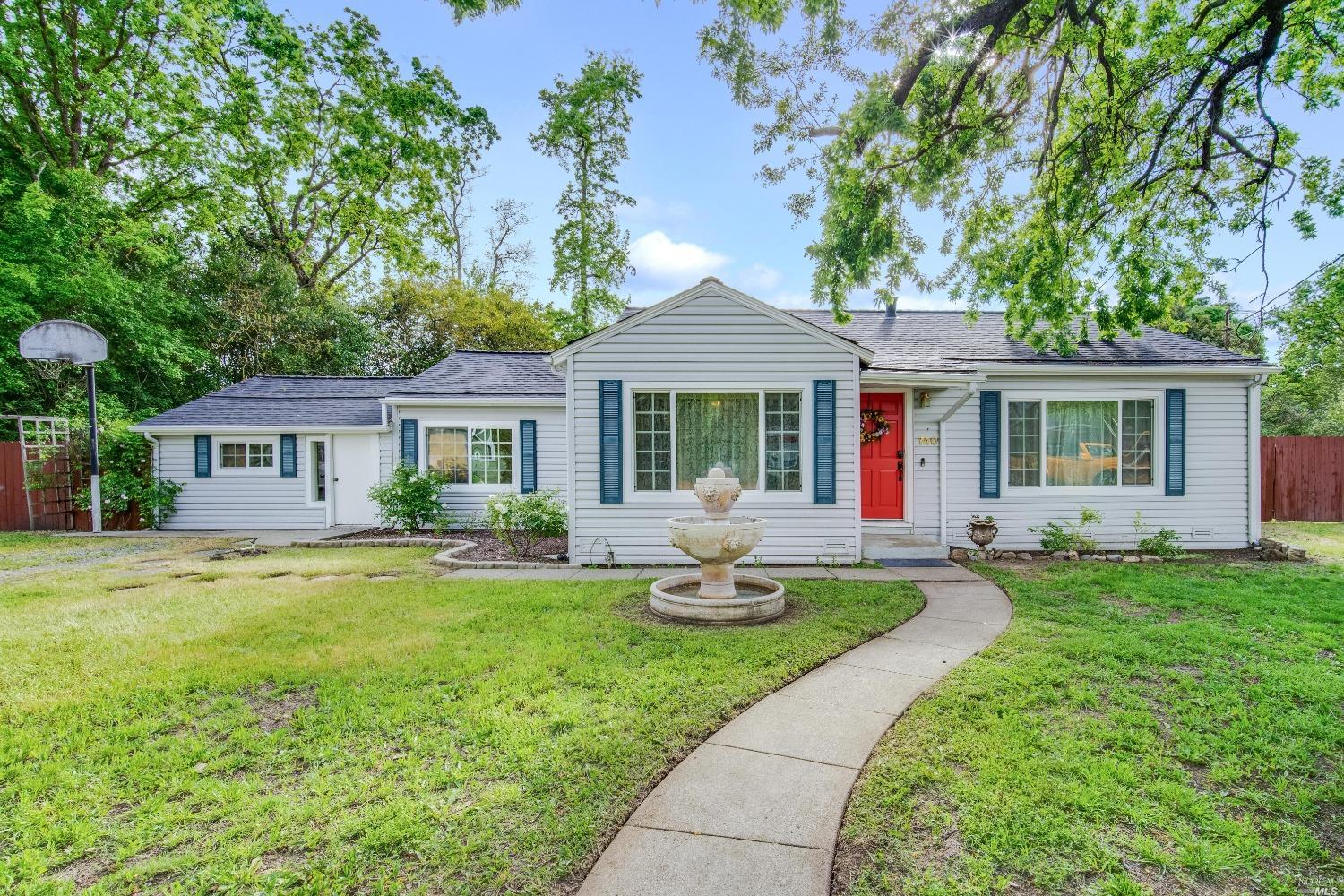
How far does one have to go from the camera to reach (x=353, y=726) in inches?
134

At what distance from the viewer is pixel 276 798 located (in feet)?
8.75

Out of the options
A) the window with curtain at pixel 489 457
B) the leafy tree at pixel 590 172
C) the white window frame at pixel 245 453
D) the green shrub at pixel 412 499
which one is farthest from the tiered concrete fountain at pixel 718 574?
the leafy tree at pixel 590 172

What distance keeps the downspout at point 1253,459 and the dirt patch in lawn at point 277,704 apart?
12517 millimetres

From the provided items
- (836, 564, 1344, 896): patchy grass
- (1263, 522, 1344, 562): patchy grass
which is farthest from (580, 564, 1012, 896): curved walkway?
(1263, 522, 1344, 562): patchy grass

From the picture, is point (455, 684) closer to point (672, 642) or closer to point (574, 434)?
point (672, 642)

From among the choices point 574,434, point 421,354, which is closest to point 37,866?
point 574,434

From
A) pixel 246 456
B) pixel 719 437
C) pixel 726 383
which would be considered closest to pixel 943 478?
pixel 719 437

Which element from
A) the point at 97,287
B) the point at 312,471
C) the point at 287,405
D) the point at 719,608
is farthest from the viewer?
the point at 97,287

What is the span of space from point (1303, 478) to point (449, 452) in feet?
60.9

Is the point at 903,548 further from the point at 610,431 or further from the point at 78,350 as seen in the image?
the point at 78,350

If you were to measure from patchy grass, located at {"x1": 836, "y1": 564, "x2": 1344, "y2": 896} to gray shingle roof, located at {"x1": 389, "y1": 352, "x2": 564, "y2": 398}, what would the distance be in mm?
→ 9472

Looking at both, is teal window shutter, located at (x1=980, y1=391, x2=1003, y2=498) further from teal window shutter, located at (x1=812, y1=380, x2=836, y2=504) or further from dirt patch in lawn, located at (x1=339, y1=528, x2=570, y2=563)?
dirt patch in lawn, located at (x1=339, y1=528, x2=570, y2=563)

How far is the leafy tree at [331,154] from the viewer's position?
1362cm

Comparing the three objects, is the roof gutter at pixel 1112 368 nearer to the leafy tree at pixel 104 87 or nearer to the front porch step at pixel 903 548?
the front porch step at pixel 903 548
